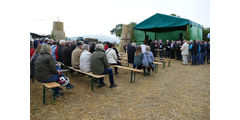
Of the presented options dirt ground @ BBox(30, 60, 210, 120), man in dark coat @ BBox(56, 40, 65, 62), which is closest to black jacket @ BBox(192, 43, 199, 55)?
dirt ground @ BBox(30, 60, 210, 120)

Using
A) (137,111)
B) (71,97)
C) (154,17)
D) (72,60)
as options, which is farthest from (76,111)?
(154,17)

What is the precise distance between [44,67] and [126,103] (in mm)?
2239

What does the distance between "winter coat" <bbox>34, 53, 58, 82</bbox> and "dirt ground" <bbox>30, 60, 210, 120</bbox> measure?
678mm

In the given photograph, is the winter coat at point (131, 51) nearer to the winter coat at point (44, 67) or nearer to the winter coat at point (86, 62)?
the winter coat at point (86, 62)

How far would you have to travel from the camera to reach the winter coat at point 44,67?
11.5ft

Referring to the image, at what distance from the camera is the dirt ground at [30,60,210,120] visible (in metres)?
3.08

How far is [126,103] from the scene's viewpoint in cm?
369

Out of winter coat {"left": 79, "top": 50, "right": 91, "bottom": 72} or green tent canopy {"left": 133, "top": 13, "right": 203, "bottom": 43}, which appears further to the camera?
green tent canopy {"left": 133, "top": 13, "right": 203, "bottom": 43}

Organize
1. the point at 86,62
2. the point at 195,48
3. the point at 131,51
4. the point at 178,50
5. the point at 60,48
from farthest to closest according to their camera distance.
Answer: the point at 178,50 → the point at 195,48 → the point at 131,51 → the point at 60,48 → the point at 86,62

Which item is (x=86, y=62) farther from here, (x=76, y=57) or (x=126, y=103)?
(x=126, y=103)

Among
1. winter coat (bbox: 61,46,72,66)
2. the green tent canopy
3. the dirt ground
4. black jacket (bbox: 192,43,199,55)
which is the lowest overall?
the dirt ground

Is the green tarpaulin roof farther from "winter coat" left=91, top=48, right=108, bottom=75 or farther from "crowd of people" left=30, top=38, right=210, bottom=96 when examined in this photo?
"winter coat" left=91, top=48, right=108, bottom=75

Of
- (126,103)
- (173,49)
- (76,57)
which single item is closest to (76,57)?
(76,57)

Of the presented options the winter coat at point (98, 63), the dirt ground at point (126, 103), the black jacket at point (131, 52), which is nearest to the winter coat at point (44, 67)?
the dirt ground at point (126, 103)
